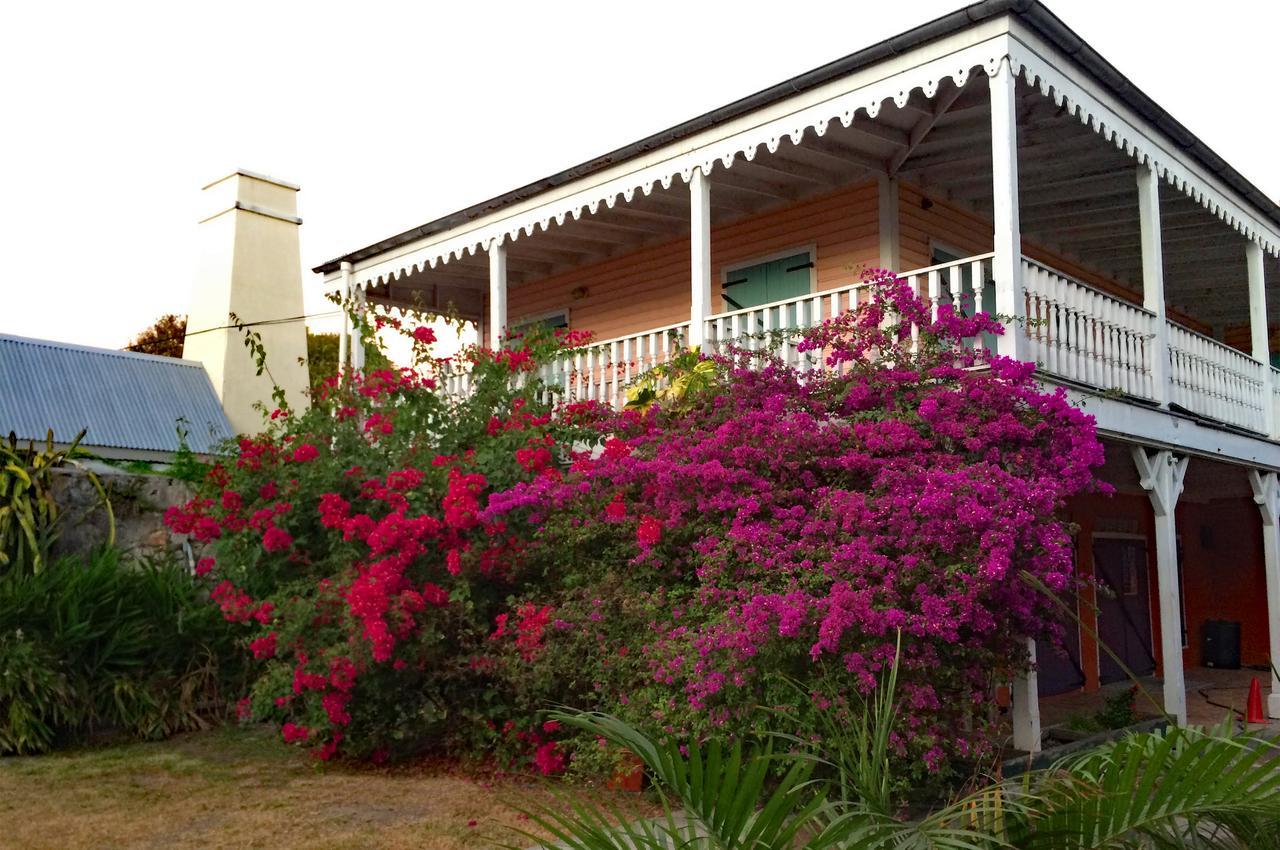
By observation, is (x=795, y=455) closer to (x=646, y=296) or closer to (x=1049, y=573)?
(x=1049, y=573)

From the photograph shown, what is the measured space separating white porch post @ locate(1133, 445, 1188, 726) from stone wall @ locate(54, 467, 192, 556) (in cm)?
901

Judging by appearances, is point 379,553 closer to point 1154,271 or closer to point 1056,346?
point 1056,346

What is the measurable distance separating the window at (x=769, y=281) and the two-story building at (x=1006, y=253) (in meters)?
0.03

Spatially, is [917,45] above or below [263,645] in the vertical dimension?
above

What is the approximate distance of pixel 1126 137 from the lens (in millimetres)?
9258

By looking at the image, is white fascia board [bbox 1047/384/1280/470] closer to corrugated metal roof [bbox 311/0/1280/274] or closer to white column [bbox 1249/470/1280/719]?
white column [bbox 1249/470/1280/719]

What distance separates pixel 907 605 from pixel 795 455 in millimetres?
1387

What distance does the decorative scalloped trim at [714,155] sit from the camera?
8039 millimetres

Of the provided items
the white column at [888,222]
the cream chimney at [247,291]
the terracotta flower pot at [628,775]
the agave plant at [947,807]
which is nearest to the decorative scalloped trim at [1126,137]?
the white column at [888,222]

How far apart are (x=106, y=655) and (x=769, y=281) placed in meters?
7.39

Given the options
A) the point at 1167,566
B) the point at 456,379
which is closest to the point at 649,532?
the point at 1167,566

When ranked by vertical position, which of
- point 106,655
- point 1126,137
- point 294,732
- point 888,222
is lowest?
point 294,732

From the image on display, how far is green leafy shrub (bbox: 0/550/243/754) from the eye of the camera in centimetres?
829

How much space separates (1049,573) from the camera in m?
6.43
